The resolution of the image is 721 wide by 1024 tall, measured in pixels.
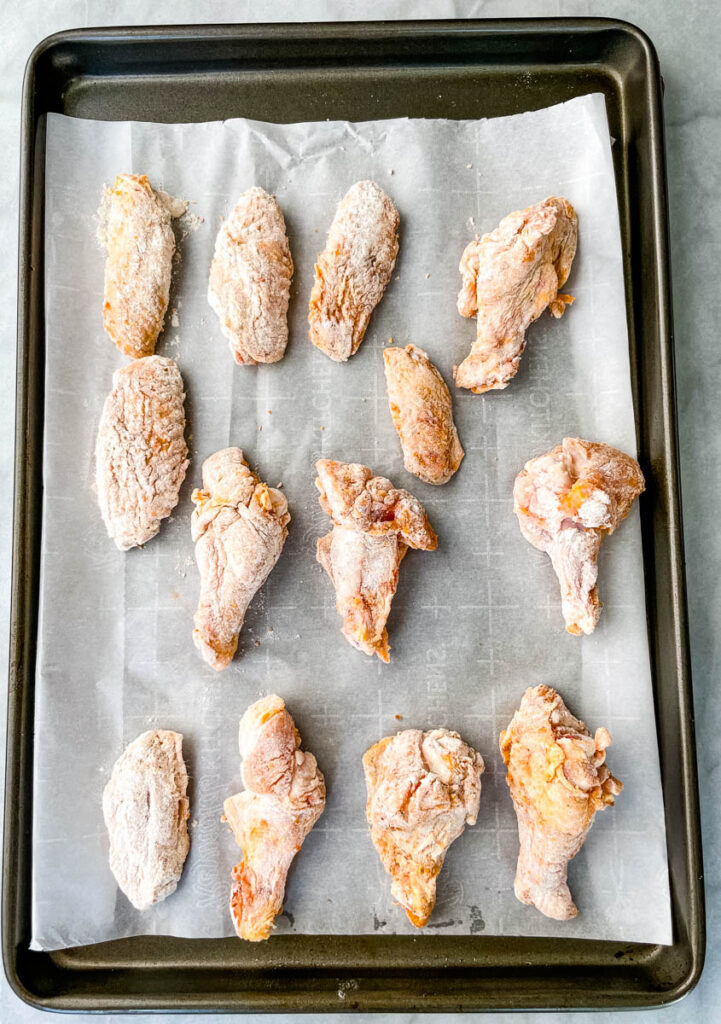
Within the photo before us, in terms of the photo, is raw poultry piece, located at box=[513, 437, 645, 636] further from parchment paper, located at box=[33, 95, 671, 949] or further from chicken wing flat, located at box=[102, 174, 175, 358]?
chicken wing flat, located at box=[102, 174, 175, 358]

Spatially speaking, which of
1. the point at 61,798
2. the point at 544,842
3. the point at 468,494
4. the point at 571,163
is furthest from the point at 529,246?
the point at 61,798

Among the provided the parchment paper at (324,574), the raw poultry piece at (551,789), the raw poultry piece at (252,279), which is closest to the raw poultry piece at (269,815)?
the parchment paper at (324,574)

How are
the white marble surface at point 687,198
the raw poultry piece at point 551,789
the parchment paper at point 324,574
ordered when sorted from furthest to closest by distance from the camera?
1. the white marble surface at point 687,198
2. the parchment paper at point 324,574
3. the raw poultry piece at point 551,789

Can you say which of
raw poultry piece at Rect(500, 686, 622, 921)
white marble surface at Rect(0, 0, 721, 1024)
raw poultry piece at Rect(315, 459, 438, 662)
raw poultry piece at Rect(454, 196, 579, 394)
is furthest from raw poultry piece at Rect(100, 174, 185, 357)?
raw poultry piece at Rect(500, 686, 622, 921)

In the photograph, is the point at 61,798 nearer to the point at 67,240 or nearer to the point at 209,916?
the point at 209,916

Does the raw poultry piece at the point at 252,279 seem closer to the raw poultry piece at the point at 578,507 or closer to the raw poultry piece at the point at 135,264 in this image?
the raw poultry piece at the point at 135,264
